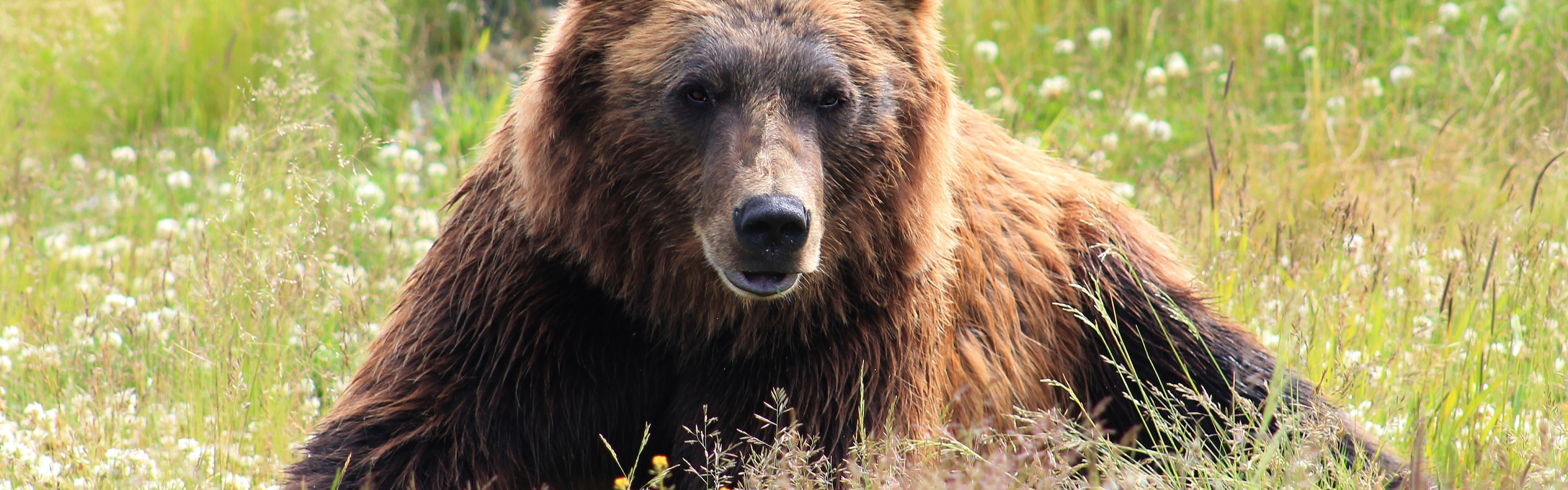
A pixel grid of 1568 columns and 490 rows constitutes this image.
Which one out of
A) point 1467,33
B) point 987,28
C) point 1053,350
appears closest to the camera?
point 1053,350

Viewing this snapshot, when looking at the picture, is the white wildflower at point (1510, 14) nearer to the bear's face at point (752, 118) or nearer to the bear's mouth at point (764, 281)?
the bear's face at point (752, 118)

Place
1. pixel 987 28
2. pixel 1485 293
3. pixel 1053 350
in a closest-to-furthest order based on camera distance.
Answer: pixel 1053 350 → pixel 1485 293 → pixel 987 28

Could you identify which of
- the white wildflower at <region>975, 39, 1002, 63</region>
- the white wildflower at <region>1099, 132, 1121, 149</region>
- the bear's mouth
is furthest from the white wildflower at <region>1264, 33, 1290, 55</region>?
the bear's mouth

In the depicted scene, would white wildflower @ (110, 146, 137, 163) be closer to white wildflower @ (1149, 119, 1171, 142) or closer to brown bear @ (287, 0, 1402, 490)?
brown bear @ (287, 0, 1402, 490)

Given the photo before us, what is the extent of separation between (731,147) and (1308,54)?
4732 millimetres

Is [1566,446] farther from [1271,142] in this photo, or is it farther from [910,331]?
[1271,142]

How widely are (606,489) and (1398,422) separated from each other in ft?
7.57

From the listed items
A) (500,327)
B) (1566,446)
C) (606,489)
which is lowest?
(606,489)

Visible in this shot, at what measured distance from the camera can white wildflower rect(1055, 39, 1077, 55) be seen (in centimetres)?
733

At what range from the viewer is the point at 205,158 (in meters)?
6.49

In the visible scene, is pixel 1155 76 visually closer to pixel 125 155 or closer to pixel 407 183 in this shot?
pixel 407 183

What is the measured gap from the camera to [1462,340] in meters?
4.60

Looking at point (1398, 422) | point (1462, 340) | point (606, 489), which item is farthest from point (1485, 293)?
point (606, 489)

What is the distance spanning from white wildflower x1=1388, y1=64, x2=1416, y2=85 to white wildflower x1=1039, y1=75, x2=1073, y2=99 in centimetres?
158
